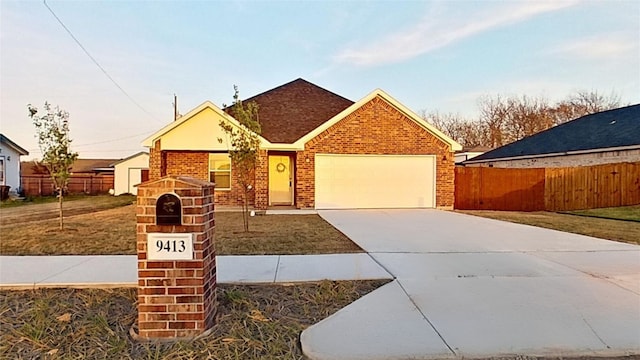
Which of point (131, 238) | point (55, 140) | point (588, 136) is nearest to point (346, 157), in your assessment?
point (131, 238)

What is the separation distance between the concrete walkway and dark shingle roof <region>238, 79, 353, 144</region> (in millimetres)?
10081

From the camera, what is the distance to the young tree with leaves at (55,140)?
9.44 meters

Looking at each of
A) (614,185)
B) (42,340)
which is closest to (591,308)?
(42,340)

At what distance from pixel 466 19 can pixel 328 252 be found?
9965mm

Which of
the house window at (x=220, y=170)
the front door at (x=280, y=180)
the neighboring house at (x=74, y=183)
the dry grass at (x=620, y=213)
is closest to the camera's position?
the dry grass at (x=620, y=213)

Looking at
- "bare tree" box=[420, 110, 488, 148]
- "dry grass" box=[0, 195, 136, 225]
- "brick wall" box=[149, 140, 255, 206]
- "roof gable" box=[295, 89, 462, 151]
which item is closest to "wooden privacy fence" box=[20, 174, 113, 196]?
"dry grass" box=[0, 195, 136, 225]

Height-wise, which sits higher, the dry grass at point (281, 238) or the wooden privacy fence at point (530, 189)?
the wooden privacy fence at point (530, 189)

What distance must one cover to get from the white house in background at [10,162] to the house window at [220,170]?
54.5ft

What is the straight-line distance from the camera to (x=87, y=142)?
46.7 metres

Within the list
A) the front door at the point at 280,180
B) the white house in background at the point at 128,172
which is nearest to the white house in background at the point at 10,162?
the white house in background at the point at 128,172

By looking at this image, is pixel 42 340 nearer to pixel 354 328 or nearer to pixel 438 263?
pixel 354 328

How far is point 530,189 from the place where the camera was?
56.9 ft

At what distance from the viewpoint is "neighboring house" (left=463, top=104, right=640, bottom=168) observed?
17859mm

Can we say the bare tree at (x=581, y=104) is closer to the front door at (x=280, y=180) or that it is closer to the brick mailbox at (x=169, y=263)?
the front door at (x=280, y=180)
